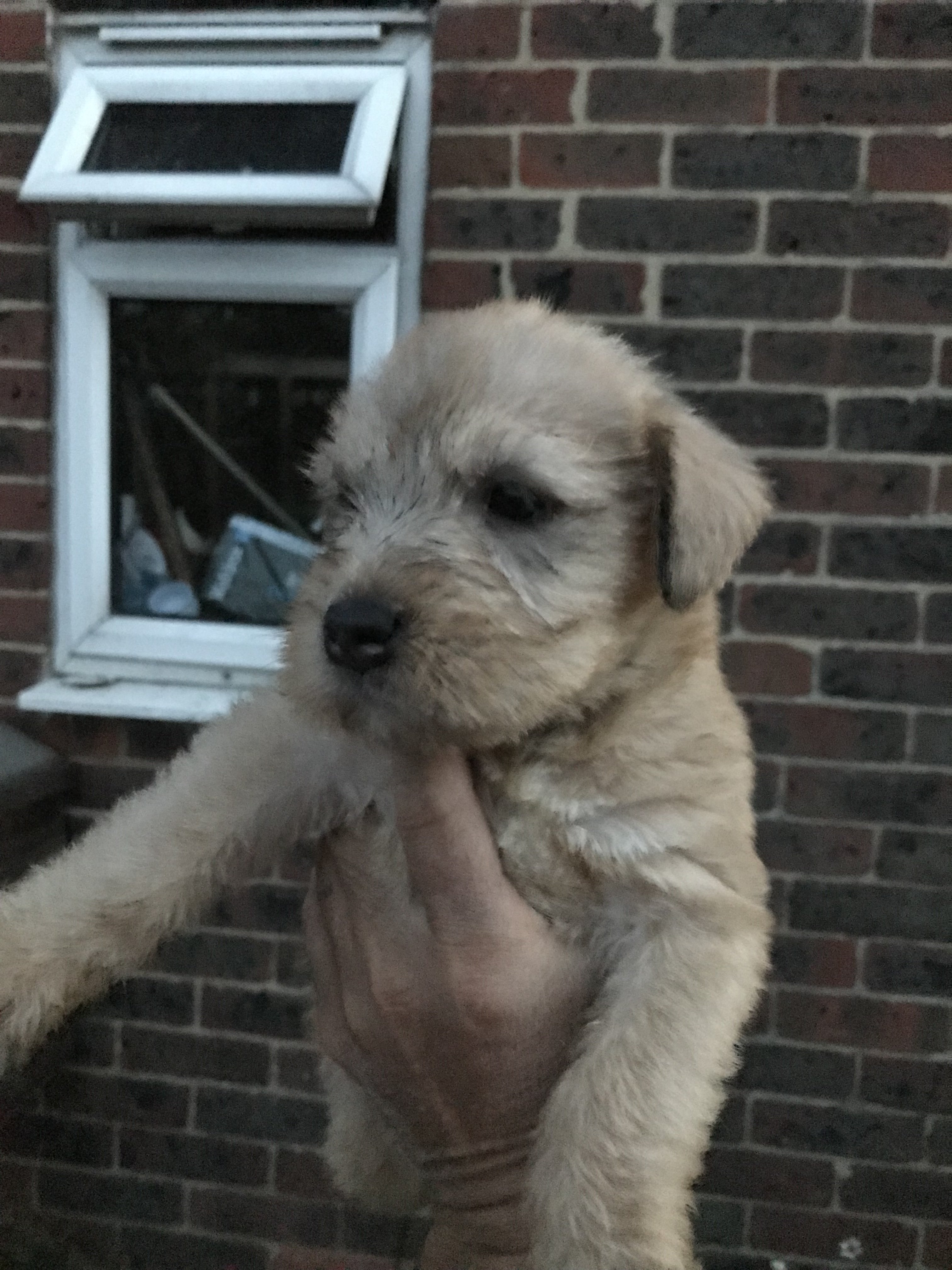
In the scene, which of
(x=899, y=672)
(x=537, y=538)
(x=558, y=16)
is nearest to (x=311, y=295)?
(x=558, y=16)

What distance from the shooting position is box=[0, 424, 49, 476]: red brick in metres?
3.00

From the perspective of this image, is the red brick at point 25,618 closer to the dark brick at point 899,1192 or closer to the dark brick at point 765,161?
the dark brick at point 765,161

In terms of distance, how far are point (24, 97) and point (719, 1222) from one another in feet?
12.8

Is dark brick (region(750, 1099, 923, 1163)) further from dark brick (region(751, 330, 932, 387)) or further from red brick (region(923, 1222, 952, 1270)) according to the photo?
dark brick (region(751, 330, 932, 387))

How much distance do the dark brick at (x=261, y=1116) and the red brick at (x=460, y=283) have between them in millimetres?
2471

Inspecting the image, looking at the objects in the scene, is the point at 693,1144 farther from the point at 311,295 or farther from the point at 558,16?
the point at 558,16

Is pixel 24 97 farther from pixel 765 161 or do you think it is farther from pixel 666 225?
pixel 765 161

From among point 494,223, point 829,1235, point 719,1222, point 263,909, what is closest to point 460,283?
point 494,223

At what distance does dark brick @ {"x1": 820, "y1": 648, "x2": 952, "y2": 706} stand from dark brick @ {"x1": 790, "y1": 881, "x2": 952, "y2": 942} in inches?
21.1

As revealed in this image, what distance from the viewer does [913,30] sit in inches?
98.3

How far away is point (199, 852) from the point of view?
170cm

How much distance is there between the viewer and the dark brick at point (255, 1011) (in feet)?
10.2

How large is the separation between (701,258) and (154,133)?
1613mm

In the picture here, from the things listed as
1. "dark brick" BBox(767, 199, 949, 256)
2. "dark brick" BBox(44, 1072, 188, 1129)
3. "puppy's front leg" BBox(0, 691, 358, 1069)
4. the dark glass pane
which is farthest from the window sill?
"dark brick" BBox(767, 199, 949, 256)
